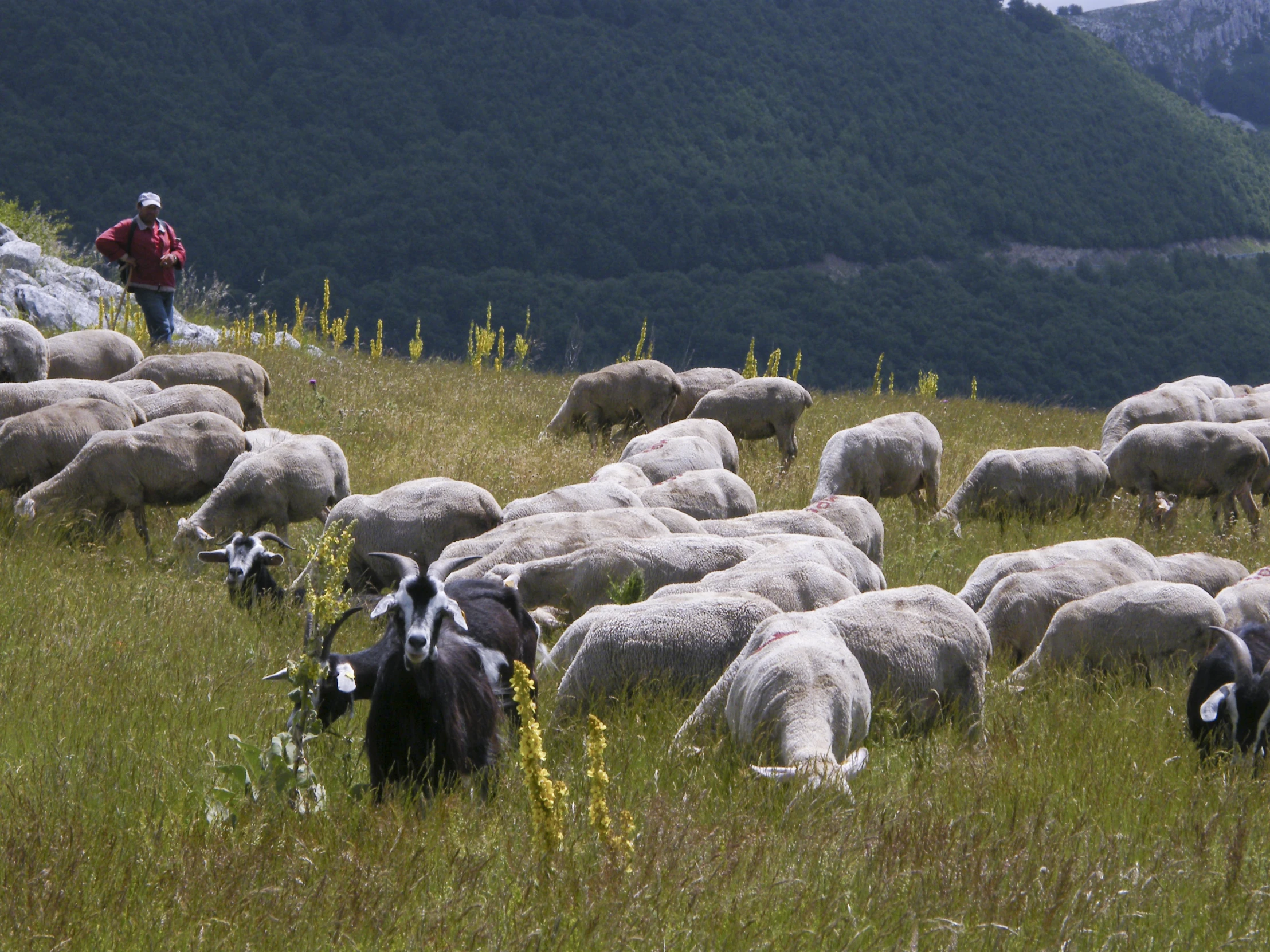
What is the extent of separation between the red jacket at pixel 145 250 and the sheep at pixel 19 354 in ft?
10.4

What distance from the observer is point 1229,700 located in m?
5.33

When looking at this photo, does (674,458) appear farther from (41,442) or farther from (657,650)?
(657,650)

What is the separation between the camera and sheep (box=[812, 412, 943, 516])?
12039 millimetres

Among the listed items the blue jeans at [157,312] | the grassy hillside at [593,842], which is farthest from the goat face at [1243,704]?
the blue jeans at [157,312]

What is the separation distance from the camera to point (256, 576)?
26.1ft

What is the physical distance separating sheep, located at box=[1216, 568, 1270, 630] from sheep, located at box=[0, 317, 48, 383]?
11377 mm

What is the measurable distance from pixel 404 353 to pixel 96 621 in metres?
46.3

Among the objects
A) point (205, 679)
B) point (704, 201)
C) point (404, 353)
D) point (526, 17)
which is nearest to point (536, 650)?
point (205, 679)

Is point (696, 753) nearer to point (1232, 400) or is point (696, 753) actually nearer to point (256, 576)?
point (256, 576)

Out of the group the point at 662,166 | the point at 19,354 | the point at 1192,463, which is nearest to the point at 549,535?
the point at 1192,463

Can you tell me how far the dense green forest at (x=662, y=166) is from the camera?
53656mm

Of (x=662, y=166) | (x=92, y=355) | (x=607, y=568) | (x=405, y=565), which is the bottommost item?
(x=92, y=355)

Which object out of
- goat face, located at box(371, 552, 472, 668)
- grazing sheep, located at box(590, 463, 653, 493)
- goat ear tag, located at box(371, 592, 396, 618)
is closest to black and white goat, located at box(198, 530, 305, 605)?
grazing sheep, located at box(590, 463, 653, 493)

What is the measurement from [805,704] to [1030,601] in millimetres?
3202
